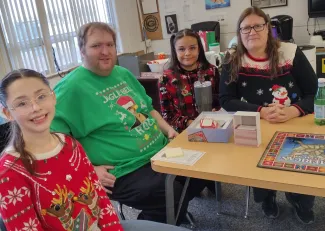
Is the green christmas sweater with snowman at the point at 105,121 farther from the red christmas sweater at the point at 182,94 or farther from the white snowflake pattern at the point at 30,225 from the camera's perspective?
the white snowflake pattern at the point at 30,225

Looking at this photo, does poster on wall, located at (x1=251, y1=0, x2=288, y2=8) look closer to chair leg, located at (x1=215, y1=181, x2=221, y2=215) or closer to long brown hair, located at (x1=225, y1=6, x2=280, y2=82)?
long brown hair, located at (x1=225, y1=6, x2=280, y2=82)

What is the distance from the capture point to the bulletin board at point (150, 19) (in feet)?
13.6

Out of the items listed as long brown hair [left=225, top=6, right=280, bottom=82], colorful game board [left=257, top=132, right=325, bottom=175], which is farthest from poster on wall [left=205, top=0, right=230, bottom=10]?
colorful game board [left=257, top=132, right=325, bottom=175]

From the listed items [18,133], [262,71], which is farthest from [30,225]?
[262,71]

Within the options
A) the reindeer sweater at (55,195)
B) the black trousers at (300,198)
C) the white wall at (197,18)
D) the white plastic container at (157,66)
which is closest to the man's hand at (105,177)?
the reindeer sweater at (55,195)

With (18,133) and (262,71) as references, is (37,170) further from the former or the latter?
(262,71)

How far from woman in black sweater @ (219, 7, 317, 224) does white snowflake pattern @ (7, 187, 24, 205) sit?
1.07 m

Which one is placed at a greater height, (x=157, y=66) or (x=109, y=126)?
(x=157, y=66)

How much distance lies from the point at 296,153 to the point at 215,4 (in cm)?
302

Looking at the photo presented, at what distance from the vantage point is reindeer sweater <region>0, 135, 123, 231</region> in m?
0.89

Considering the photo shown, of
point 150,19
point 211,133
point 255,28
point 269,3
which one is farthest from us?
point 150,19

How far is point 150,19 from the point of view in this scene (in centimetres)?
420

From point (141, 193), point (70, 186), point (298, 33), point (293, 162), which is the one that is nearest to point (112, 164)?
point (141, 193)

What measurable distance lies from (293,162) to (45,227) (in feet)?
2.64
